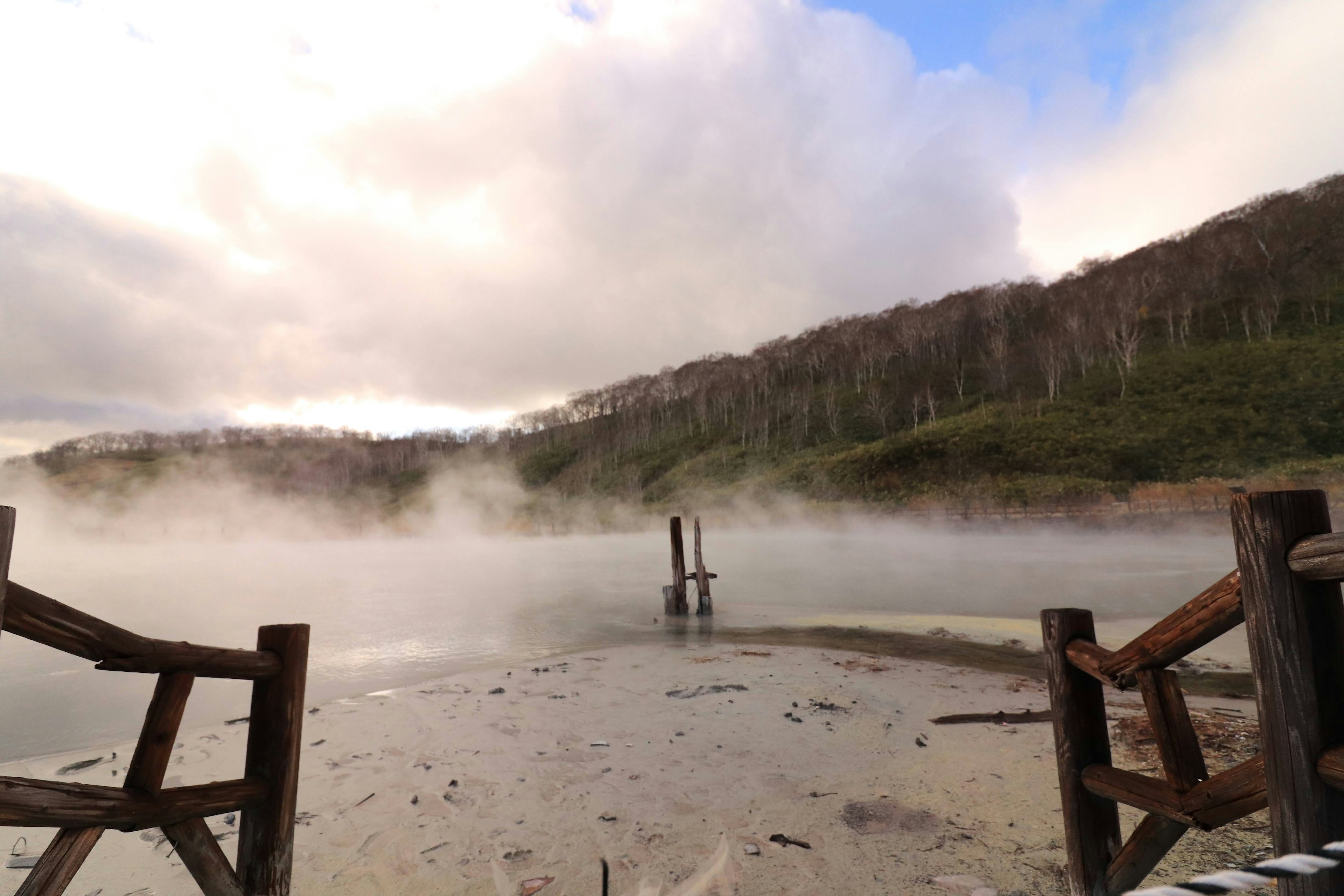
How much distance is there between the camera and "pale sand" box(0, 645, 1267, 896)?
4.44 m

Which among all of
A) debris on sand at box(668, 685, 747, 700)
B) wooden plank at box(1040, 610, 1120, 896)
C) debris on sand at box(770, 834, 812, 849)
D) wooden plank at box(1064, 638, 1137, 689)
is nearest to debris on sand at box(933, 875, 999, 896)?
wooden plank at box(1040, 610, 1120, 896)

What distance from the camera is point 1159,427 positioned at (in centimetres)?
5153

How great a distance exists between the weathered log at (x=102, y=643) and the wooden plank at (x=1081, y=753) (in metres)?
3.92

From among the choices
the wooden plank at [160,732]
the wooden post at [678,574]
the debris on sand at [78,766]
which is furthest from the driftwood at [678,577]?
the wooden plank at [160,732]

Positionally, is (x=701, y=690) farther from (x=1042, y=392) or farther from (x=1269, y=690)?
(x=1042, y=392)

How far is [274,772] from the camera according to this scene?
3178mm

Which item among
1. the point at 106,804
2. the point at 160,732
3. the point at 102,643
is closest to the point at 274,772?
the point at 160,732

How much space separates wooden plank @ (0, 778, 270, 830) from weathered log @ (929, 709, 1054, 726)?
7.24m

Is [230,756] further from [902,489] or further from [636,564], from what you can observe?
[902,489]

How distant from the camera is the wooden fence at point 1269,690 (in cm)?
213

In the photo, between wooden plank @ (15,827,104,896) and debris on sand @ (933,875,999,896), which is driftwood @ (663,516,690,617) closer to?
debris on sand @ (933,875,999,896)

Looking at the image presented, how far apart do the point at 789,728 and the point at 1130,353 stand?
74734 millimetres

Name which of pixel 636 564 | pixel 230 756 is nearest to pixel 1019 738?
pixel 230 756

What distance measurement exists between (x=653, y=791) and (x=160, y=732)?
427cm
